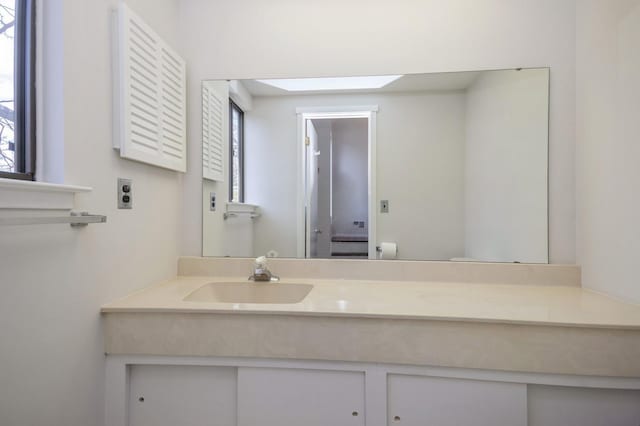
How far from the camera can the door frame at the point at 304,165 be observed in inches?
63.2

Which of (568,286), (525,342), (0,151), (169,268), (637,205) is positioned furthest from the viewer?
(169,268)

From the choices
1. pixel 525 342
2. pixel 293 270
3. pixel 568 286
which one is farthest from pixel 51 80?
pixel 568 286

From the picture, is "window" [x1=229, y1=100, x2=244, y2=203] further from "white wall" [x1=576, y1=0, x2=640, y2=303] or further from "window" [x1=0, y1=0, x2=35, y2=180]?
"white wall" [x1=576, y1=0, x2=640, y2=303]

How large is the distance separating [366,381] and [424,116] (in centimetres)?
120

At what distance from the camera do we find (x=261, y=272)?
1531 mm

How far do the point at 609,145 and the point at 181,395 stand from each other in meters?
1.83

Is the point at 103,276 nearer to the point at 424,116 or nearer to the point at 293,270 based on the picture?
the point at 293,270

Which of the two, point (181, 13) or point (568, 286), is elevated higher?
point (181, 13)

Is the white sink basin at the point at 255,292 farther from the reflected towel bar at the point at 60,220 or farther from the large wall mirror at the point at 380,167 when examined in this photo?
the reflected towel bar at the point at 60,220

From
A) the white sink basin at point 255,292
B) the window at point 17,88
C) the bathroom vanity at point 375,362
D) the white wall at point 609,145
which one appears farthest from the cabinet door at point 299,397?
the white wall at point 609,145

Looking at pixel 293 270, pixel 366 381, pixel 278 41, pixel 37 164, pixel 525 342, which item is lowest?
pixel 366 381

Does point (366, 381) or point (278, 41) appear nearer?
point (366, 381)

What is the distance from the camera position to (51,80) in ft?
3.10

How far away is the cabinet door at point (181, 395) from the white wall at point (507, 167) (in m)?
1.20
